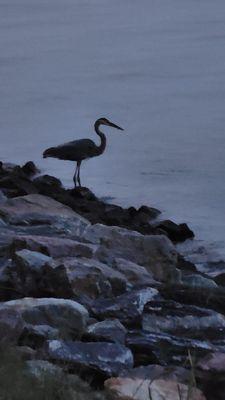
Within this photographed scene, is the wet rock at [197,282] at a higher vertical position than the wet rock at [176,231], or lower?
higher

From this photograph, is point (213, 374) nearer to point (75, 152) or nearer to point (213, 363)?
point (213, 363)

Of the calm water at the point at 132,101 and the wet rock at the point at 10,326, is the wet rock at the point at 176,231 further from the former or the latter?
the wet rock at the point at 10,326

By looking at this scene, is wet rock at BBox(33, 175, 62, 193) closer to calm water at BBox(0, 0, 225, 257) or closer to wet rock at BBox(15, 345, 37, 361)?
calm water at BBox(0, 0, 225, 257)

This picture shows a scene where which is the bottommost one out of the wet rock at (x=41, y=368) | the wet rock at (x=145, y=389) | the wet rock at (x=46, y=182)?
the wet rock at (x=46, y=182)

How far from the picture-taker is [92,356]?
5.00 m

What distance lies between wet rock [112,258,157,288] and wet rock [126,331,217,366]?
97 centimetres

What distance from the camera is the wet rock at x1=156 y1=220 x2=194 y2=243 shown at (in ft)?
33.0

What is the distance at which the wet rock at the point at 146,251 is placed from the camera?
7.52 metres

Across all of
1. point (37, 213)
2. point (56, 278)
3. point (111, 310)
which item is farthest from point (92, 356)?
point (37, 213)

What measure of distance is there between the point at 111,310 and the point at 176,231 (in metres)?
4.27

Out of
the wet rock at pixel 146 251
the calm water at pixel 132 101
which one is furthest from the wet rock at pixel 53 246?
the calm water at pixel 132 101

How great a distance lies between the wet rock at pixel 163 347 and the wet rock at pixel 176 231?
4.40m

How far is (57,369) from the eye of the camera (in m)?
4.59

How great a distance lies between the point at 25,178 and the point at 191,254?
8.49 feet
